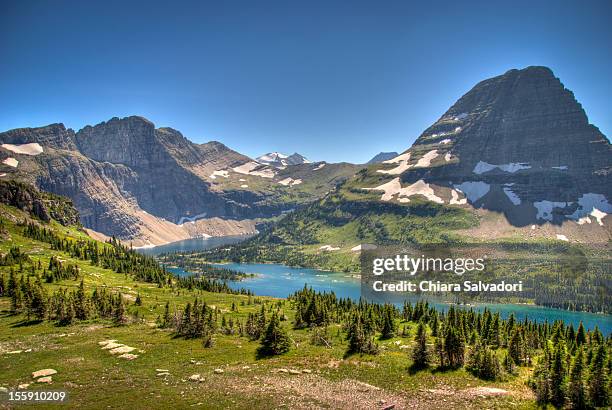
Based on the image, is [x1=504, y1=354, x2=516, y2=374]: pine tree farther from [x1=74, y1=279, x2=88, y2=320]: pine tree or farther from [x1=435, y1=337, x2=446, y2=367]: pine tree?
[x1=74, y1=279, x2=88, y2=320]: pine tree

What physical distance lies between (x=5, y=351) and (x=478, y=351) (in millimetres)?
74801

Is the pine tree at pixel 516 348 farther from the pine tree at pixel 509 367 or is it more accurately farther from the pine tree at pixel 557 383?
the pine tree at pixel 557 383

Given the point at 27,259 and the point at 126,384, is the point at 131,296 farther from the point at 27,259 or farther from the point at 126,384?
the point at 126,384

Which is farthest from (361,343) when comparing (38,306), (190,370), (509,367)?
(38,306)

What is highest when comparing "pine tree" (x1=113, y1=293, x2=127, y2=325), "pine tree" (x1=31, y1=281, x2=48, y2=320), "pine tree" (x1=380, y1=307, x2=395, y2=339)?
"pine tree" (x1=31, y1=281, x2=48, y2=320)

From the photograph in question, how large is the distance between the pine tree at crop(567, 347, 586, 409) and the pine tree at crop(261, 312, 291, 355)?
138 ft

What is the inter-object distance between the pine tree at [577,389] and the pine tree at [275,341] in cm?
4214

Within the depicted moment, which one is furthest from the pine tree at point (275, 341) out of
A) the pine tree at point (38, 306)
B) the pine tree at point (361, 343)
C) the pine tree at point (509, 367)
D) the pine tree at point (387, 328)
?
the pine tree at point (38, 306)

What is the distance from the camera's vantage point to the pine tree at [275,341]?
232ft

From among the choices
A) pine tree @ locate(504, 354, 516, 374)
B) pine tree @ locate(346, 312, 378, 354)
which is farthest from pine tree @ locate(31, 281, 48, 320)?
pine tree @ locate(504, 354, 516, 374)

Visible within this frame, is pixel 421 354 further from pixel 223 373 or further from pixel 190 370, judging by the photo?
pixel 190 370

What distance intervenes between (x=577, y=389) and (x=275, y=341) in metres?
44.2

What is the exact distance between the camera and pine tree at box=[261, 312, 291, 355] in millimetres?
70688

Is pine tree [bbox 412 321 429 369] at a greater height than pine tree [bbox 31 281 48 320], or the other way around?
pine tree [bbox 31 281 48 320]
